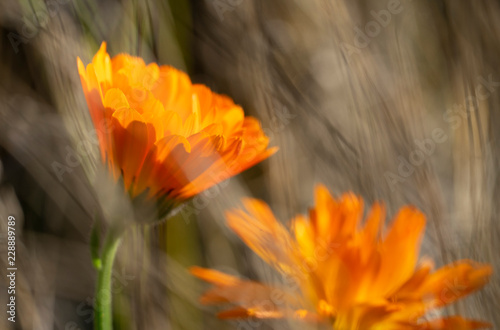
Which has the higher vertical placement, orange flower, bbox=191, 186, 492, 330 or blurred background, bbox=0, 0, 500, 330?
blurred background, bbox=0, 0, 500, 330

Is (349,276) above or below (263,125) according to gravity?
below

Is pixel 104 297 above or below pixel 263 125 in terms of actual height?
below

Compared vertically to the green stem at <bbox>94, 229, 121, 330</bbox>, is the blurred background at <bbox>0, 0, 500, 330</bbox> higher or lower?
higher

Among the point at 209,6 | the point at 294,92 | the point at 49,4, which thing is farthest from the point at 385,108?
the point at 49,4

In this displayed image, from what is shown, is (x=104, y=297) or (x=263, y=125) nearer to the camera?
(x=104, y=297)
